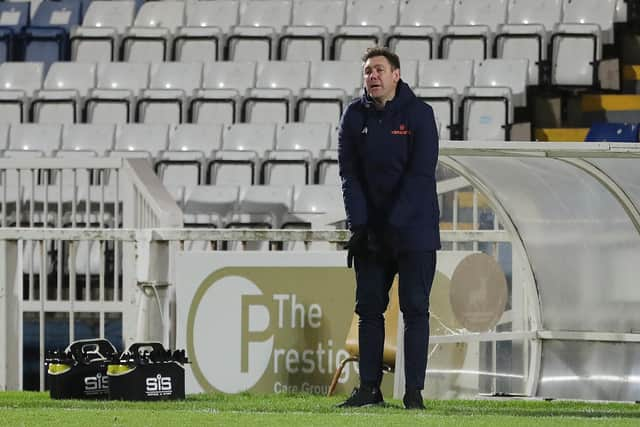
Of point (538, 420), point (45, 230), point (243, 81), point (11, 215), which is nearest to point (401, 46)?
point (243, 81)

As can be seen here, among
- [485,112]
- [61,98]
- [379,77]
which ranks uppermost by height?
[61,98]

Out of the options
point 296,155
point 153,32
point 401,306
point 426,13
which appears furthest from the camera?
point 153,32

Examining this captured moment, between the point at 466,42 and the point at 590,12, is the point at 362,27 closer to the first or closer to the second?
the point at 466,42

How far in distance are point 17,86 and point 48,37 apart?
1228 mm

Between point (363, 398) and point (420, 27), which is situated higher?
point (420, 27)

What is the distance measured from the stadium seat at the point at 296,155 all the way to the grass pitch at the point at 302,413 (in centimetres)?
822

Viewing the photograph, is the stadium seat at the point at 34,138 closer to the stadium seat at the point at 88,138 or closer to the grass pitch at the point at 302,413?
the stadium seat at the point at 88,138

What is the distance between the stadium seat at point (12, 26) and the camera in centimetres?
2033

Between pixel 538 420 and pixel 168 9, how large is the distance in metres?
14.5

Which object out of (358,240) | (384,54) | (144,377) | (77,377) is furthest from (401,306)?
(77,377)

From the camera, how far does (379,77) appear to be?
7281 mm

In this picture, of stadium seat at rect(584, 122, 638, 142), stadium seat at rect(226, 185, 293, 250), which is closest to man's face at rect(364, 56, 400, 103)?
stadium seat at rect(226, 185, 293, 250)

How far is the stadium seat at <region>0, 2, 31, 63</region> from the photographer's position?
66.7 feet

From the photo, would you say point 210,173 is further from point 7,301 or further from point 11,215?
point 7,301
